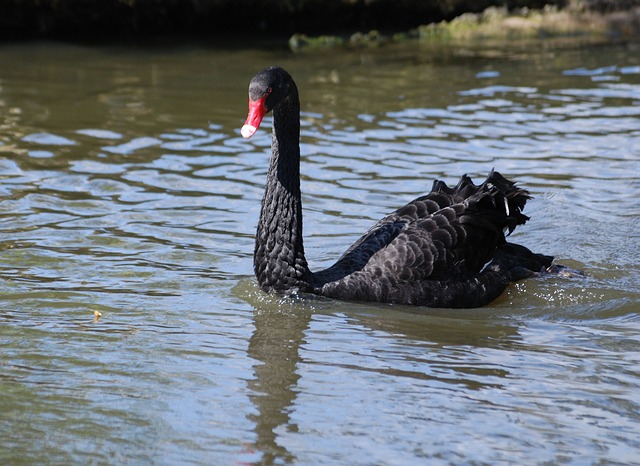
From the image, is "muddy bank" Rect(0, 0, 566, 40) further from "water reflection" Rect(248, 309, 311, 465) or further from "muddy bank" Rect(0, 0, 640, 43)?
"water reflection" Rect(248, 309, 311, 465)

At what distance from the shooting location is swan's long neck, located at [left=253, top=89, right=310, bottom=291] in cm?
613

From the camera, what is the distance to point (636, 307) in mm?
6168

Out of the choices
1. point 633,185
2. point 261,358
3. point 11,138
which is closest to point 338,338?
point 261,358

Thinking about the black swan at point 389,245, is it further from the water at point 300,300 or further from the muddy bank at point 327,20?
the muddy bank at point 327,20

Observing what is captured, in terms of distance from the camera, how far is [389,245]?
6.25 metres

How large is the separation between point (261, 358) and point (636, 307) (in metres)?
2.33

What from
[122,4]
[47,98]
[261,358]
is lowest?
[261,358]

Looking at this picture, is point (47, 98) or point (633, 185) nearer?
point (633, 185)

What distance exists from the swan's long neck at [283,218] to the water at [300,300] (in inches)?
5.8

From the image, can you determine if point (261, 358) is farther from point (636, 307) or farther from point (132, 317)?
point (636, 307)

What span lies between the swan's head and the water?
1097mm

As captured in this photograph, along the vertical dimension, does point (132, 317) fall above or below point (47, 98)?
below

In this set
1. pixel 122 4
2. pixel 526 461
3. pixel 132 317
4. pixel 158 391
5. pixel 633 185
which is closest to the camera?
pixel 526 461

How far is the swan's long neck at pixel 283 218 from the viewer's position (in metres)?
6.13
